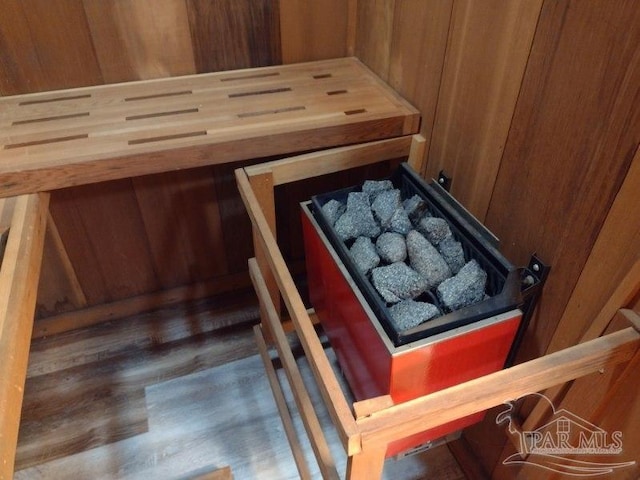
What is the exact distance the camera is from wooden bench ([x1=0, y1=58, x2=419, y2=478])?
96 centimetres

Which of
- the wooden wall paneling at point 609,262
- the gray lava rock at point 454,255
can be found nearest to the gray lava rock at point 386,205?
the gray lava rock at point 454,255

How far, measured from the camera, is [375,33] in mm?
1264

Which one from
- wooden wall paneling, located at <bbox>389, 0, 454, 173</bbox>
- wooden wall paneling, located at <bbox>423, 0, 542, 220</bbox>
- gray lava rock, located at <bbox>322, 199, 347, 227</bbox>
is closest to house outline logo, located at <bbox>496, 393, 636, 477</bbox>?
wooden wall paneling, located at <bbox>423, 0, 542, 220</bbox>

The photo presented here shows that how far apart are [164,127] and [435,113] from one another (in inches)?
23.7

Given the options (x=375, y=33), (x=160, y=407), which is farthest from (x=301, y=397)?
(x=375, y=33)

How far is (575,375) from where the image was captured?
667mm

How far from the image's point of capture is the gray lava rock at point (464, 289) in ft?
2.74

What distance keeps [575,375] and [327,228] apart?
0.50m

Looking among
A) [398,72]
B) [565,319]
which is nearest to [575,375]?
[565,319]

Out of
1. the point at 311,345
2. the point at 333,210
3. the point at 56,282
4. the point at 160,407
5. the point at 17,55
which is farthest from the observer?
the point at 56,282

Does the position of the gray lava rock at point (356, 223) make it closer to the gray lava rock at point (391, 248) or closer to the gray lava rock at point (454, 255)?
the gray lava rock at point (391, 248)

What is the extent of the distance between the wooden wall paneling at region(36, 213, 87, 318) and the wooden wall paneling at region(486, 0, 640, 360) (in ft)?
3.90

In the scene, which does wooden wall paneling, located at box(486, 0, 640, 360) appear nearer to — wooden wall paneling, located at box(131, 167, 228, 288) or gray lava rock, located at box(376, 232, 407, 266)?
gray lava rock, located at box(376, 232, 407, 266)

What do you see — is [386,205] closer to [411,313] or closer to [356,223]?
[356,223]
